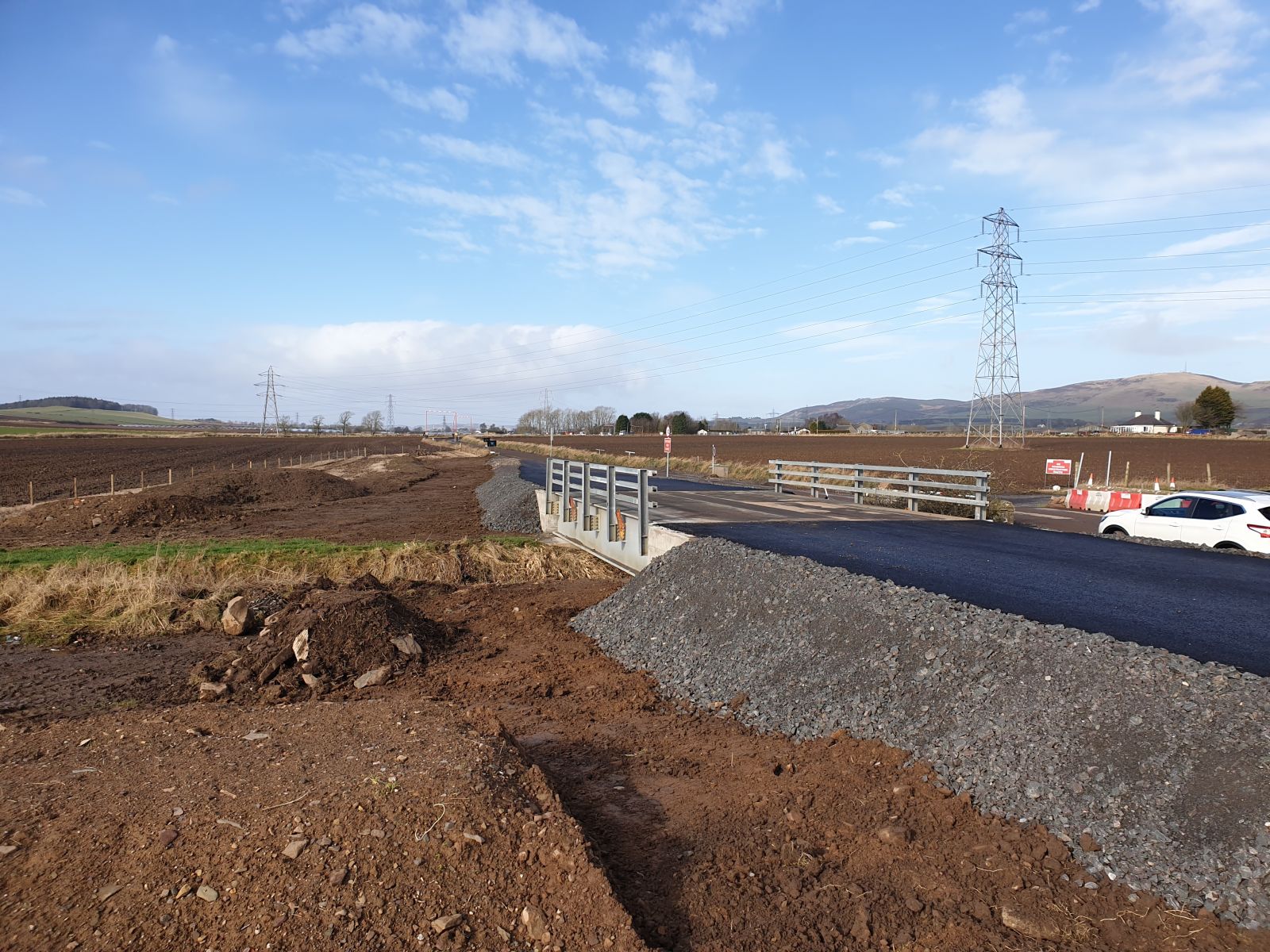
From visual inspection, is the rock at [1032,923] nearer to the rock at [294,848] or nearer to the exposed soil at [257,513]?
the rock at [294,848]

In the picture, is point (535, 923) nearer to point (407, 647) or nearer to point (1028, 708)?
point (1028, 708)

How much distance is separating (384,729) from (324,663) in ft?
12.4

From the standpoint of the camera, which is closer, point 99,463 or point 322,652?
point 322,652

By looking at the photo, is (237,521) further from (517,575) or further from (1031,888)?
(1031,888)

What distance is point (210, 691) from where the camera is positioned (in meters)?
8.76

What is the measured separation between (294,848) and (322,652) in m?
5.61

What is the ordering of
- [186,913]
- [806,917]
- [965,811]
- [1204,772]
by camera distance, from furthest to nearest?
[965,811], [1204,772], [806,917], [186,913]

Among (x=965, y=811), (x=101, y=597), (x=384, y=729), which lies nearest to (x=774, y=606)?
(x=965, y=811)

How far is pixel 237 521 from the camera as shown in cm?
2300

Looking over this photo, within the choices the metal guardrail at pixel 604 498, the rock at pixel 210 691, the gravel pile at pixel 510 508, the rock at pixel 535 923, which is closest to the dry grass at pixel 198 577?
the metal guardrail at pixel 604 498

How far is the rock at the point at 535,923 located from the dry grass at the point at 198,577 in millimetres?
10100

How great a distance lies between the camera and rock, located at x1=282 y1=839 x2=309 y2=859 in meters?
4.15

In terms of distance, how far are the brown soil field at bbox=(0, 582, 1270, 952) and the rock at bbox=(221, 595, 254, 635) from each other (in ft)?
15.4

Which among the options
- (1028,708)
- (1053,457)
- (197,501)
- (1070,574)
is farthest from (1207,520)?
(1053,457)
